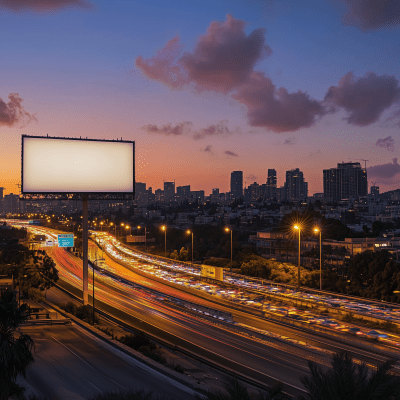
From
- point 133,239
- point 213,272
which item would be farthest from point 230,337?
point 133,239

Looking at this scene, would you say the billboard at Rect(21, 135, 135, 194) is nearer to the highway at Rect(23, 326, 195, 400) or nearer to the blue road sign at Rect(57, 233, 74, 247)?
the highway at Rect(23, 326, 195, 400)

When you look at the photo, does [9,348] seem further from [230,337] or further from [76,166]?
[76,166]

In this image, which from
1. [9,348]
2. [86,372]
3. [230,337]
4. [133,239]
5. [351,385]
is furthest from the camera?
[133,239]

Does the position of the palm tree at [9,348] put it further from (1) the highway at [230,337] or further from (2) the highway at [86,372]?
(1) the highway at [230,337]

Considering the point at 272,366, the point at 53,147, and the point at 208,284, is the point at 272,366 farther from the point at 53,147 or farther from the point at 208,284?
the point at 208,284

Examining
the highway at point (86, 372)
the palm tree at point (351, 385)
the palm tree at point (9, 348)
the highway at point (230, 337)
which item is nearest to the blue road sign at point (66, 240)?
the highway at point (230, 337)
